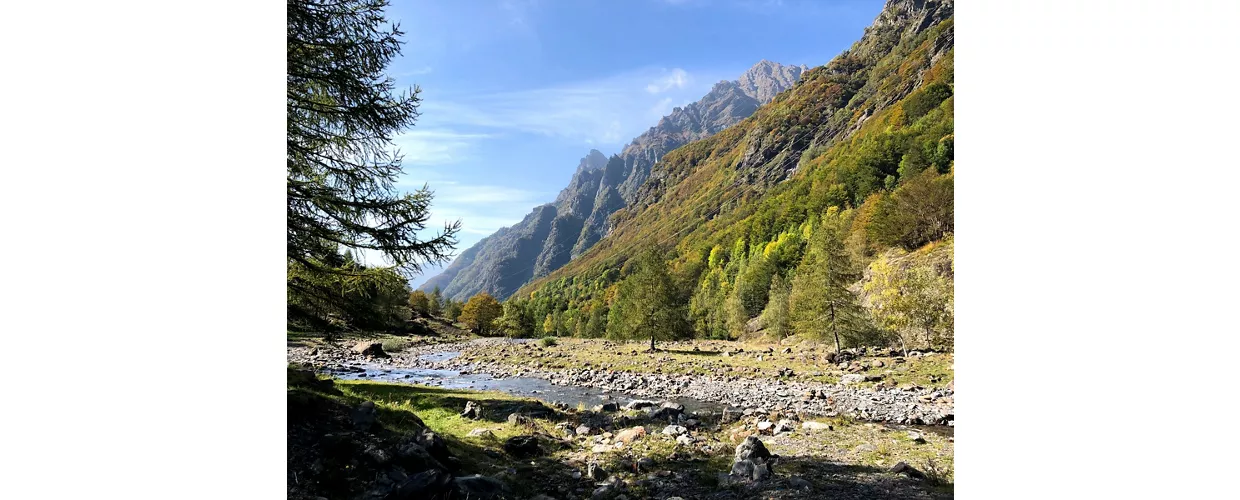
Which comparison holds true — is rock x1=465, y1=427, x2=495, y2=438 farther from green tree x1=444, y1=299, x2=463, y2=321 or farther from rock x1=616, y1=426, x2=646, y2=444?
green tree x1=444, y1=299, x2=463, y2=321

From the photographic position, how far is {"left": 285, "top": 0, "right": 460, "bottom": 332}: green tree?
5.16m

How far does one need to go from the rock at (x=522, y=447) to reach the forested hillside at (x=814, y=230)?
7210 millimetres

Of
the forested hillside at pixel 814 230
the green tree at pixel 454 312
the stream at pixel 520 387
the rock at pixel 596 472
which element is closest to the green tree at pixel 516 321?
the forested hillside at pixel 814 230

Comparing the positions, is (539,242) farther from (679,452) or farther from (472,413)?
(679,452)

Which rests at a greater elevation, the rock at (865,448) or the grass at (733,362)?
the rock at (865,448)

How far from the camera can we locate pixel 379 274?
6.21 m

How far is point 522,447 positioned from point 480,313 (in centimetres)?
4376

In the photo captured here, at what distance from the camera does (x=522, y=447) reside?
6301mm

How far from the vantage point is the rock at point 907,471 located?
4684 millimetres

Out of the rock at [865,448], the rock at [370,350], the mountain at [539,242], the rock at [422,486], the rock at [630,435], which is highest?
the mountain at [539,242]

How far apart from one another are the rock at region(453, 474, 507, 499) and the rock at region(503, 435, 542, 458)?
1.79 metres

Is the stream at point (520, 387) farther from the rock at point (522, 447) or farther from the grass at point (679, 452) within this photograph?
the rock at point (522, 447)

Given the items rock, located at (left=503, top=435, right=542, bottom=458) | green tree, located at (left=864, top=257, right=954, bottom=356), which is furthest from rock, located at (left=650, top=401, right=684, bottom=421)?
green tree, located at (left=864, top=257, right=954, bottom=356)
